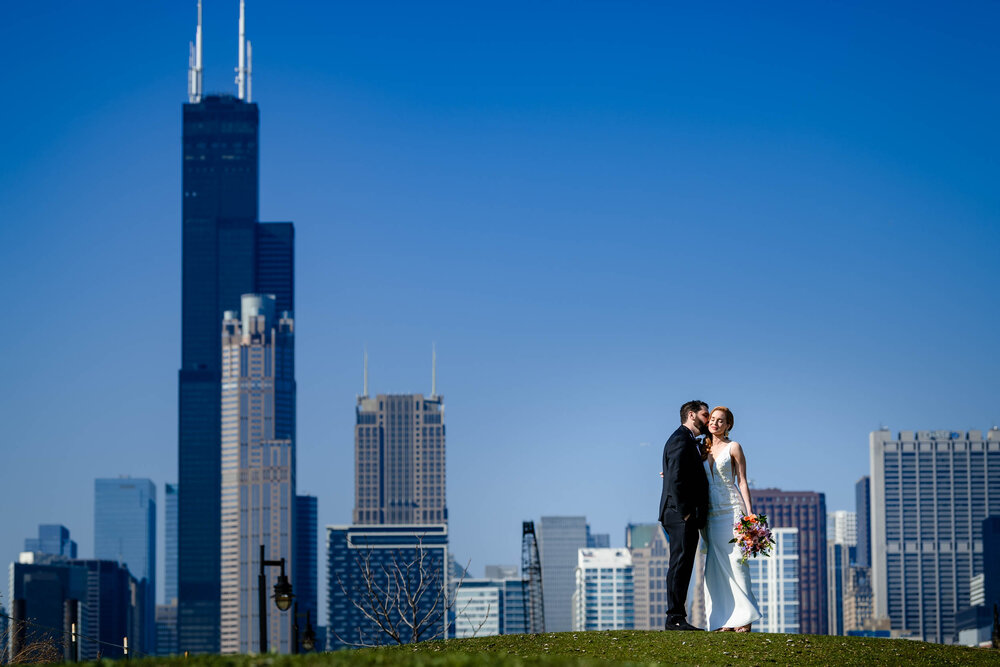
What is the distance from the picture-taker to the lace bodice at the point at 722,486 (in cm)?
2256

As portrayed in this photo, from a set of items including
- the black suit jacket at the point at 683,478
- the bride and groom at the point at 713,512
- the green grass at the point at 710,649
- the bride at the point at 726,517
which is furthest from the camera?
the bride at the point at 726,517

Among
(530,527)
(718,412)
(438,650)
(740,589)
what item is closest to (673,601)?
(740,589)

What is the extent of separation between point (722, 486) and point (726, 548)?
3.07ft

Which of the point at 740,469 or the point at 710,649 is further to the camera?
the point at 740,469

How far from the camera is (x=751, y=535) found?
2219cm

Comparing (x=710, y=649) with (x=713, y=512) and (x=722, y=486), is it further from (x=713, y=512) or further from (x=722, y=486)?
(x=722, y=486)

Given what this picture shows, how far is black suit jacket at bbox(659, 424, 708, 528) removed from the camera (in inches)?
874

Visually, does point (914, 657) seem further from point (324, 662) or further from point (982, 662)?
point (324, 662)

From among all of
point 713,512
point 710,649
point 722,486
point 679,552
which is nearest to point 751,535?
point 713,512

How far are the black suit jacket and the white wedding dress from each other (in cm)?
22

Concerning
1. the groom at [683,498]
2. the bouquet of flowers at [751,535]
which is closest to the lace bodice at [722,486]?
the groom at [683,498]

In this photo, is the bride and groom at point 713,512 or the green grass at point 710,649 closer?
the green grass at point 710,649

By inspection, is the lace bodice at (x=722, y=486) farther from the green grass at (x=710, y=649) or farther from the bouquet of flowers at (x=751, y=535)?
the green grass at (x=710, y=649)

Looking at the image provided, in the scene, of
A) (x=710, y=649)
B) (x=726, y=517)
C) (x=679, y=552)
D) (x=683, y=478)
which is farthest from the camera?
(x=726, y=517)
